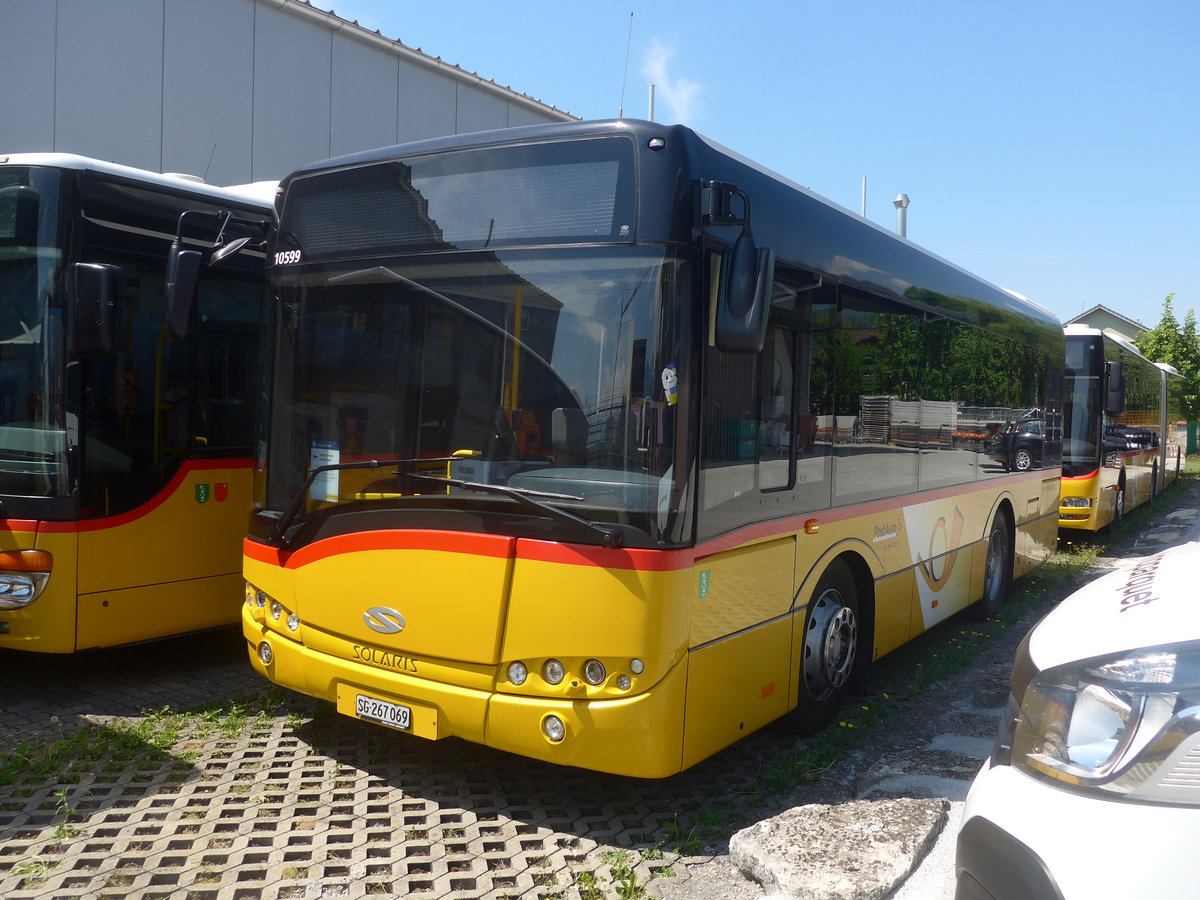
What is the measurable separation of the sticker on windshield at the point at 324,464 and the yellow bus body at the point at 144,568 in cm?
184

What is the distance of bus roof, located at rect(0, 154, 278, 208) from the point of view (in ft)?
19.4

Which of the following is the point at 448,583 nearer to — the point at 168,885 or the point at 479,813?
the point at 479,813

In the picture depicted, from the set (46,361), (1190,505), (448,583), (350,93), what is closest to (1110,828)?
(448,583)

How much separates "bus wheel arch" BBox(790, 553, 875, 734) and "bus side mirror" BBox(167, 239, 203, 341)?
360cm

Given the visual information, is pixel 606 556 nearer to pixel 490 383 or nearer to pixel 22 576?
pixel 490 383

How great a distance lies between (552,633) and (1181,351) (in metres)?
46.7

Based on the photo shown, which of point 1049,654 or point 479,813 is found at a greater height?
point 1049,654

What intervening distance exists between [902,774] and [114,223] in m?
5.38

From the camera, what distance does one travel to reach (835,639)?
5.94m

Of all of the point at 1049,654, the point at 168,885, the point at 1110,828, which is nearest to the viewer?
the point at 1110,828

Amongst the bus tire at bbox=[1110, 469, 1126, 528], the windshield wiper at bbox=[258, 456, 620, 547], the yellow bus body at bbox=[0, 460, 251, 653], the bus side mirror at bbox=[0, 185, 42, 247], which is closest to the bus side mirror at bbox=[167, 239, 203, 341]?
the windshield wiper at bbox=[258, 456, 620, 547]

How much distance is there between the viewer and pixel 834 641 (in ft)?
19.4

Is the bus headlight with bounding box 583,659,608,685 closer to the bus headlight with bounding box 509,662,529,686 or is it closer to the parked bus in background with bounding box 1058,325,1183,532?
the bus headlight with bounding box 509,662,529,686

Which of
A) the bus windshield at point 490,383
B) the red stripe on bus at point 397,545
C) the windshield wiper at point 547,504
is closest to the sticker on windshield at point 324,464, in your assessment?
the bus windshield at point 490,383
